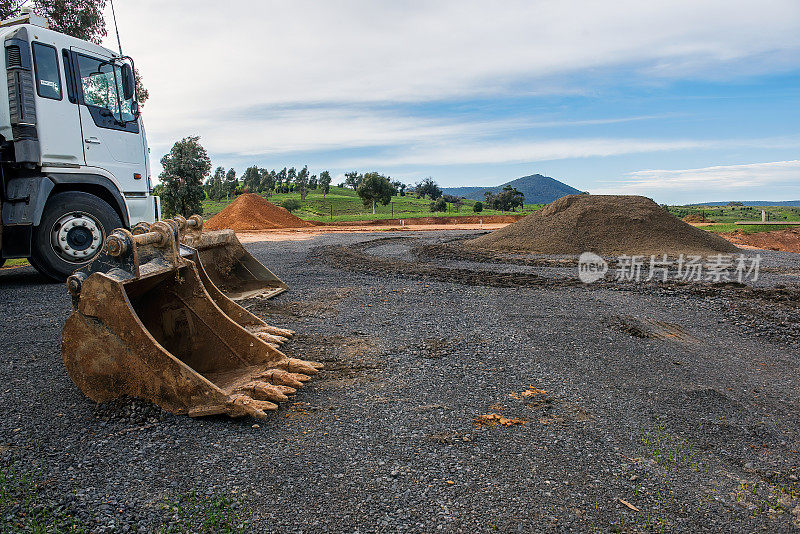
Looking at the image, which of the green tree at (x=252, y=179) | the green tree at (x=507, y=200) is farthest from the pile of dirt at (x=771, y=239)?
the green tree at (x=252, y=179)

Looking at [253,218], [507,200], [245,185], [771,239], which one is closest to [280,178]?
[245,185]

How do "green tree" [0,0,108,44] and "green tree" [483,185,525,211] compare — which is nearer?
"green tree" [0,0,108,44]

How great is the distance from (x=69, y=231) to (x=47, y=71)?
8.18 feet

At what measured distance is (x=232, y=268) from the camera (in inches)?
340

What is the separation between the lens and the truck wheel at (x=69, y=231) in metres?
8.46

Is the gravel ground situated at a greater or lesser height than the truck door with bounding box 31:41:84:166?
lesser

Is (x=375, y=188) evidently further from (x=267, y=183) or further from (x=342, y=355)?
(x=342, y=355)

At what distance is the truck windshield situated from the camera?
8.66m

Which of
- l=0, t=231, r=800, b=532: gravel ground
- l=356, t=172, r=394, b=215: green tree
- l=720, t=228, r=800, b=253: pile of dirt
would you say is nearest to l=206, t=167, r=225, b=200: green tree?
l=356, t=172, r=394, b=215: green tree

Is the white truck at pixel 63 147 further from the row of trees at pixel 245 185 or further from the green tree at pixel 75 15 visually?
the row of trees at pixel 245 185

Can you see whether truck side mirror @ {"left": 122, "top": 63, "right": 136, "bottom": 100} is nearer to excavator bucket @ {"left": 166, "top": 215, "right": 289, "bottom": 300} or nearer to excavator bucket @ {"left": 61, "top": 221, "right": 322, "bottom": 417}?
excavator bucket @ {"left": 166, "top": 215, "right": 289, "bottom": 300}

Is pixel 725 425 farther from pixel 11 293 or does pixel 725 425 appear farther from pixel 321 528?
pixel 11 293

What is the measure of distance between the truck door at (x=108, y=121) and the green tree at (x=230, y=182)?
77.3 metres

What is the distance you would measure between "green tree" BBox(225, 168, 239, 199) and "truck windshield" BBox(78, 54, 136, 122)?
254ft
